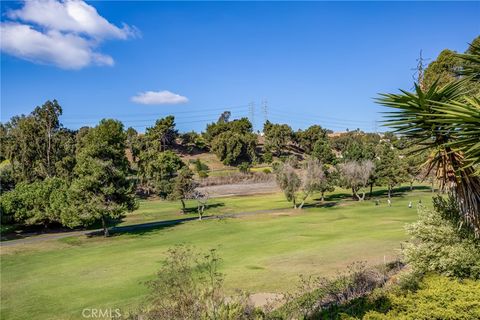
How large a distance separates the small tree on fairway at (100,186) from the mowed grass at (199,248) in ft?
10.5

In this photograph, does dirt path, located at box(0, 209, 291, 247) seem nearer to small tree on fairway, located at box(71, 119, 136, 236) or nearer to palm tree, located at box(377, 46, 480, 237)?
small tree on fairway, located at box(71, 119, 136, 236)

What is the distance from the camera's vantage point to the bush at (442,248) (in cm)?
1106

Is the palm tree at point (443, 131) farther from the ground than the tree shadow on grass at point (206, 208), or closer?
farther from the ground

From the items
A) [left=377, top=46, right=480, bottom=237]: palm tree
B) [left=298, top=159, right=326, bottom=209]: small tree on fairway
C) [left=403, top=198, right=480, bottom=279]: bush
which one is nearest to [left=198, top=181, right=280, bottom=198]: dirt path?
[left=298, top=159, right=326, bottom=209]: small tree on fairway

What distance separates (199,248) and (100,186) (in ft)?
56.0

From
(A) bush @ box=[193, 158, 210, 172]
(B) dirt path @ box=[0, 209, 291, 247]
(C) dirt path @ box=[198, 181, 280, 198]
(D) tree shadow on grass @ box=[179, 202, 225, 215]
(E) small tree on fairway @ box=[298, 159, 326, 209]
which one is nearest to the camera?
(B) dirt path @ box=[0, 209, 291, 247]

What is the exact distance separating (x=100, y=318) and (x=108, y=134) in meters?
72.3

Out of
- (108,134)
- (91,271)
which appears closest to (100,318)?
(91,271)

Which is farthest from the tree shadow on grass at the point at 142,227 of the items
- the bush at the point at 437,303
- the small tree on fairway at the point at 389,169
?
the bush at the point at 437,303

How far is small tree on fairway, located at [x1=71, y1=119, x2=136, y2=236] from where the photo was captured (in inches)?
1672

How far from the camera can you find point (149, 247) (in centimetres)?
3609

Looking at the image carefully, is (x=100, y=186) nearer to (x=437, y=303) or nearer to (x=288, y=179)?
(x=288, y=179)

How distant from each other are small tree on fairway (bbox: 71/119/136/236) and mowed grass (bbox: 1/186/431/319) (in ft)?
10.5

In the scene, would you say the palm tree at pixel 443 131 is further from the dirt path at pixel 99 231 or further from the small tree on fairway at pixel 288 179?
the small tree on fairway at pixel 288 179
